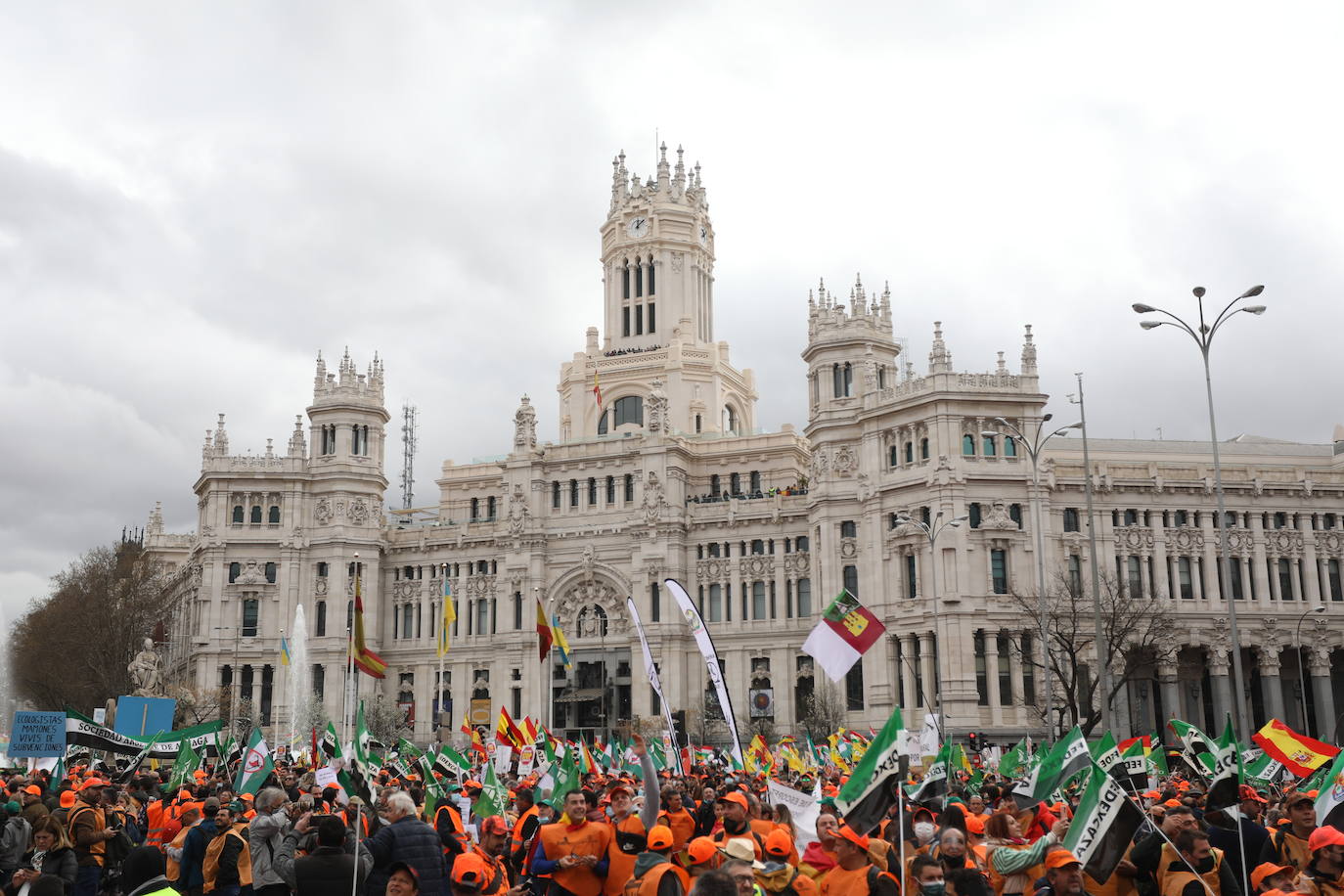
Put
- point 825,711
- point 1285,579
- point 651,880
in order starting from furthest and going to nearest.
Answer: point 1285,579 < point 825,711 < point 651,880

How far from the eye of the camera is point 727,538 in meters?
86.7

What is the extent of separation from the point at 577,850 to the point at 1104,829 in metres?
5.29

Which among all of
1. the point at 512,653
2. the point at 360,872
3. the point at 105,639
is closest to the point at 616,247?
the point at 512,653

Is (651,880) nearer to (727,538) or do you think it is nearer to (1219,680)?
(1219,680)

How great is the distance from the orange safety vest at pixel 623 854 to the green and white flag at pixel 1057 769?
4.69m

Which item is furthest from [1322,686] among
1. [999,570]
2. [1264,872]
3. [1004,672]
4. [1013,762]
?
[1264,872]

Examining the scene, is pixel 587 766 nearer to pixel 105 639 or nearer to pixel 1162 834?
pixel 1162 834

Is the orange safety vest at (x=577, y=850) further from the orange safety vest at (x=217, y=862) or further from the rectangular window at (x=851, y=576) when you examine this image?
the rectangular window at (x=851, y=576)

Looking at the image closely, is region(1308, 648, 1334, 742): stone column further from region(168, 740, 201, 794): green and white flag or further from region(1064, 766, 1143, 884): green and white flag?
region(1064, 766, 1143, 884): green and white flag

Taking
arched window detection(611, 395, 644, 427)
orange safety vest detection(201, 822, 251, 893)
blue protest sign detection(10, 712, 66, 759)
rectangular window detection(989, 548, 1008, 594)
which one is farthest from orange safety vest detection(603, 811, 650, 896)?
arched window detection(611, 395, 644, 427)

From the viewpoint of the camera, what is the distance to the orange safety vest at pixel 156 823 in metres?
17.9

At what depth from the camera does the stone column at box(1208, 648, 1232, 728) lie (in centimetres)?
7488

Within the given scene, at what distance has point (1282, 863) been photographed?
43.8 feet

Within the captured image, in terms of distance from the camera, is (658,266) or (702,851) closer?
(702,851)
